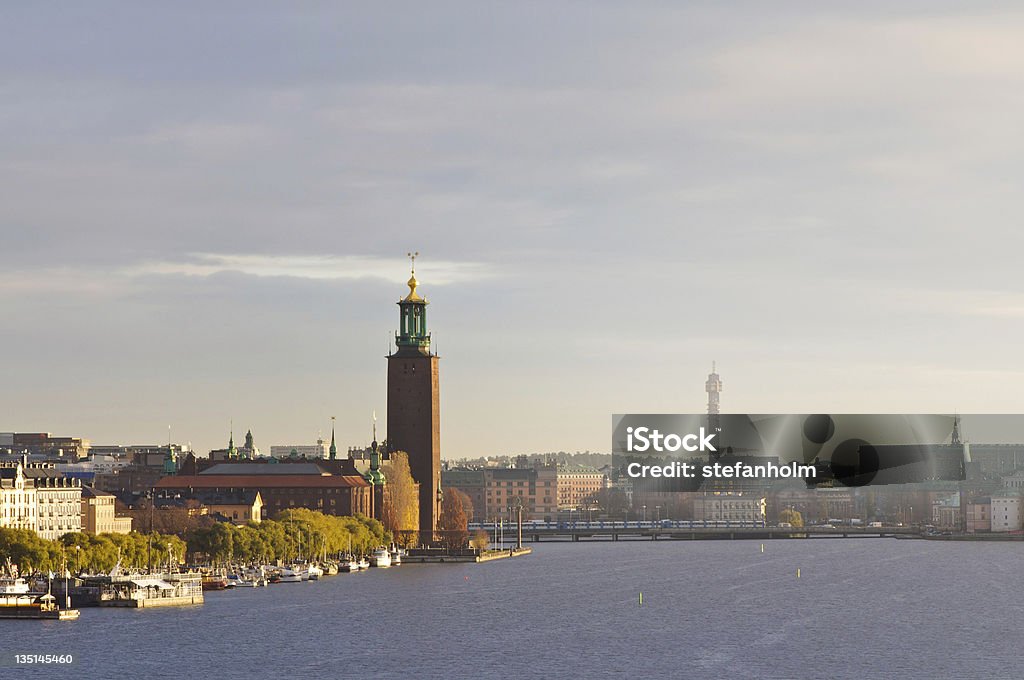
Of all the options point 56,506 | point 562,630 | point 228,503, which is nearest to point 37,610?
point 562,630

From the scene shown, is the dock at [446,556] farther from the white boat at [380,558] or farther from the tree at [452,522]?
the white boat at [380,558]

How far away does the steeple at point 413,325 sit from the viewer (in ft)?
608

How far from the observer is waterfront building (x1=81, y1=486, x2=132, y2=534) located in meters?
152

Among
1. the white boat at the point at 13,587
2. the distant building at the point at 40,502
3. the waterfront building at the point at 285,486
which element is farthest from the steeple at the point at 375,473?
the white boat at the point at 13,587

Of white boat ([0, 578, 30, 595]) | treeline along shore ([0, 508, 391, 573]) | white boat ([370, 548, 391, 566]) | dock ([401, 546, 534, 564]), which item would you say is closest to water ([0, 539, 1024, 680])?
white boat ([0, 578, 30, 595])

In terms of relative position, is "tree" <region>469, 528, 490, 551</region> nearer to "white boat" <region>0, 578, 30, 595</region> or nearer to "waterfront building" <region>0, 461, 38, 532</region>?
"waterfront building" <region>0, 461, 38, 532</region>

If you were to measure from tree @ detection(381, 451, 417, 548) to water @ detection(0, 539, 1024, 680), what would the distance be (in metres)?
34.7

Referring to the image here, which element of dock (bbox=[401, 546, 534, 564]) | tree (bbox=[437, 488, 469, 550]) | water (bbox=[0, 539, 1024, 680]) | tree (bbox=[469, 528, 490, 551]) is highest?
tree (bbox=[437, 488, 469, 550])

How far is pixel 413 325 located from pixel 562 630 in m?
94.0

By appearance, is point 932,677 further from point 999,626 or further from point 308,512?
point 308,512

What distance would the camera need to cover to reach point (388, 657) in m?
82.0

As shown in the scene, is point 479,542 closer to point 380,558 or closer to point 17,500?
point 380,558

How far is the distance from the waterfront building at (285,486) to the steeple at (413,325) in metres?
12.1

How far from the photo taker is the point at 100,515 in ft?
504
